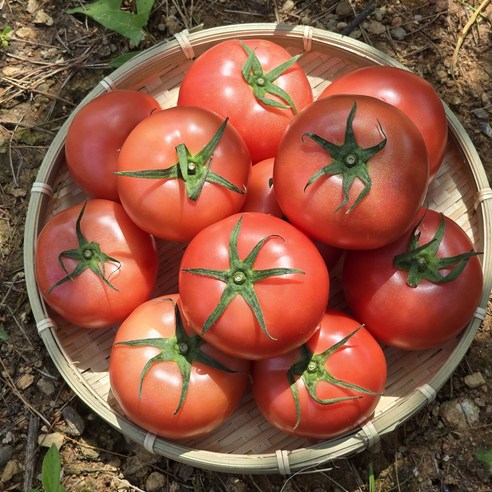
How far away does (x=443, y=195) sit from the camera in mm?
1985

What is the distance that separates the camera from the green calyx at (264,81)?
176 cm

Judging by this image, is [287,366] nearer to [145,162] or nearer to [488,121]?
[145,162]

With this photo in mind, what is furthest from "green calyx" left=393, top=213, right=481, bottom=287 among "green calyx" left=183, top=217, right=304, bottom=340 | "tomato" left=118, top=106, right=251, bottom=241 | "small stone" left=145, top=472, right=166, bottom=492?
"small stone" left=145, top=472, right=166, bottom=492

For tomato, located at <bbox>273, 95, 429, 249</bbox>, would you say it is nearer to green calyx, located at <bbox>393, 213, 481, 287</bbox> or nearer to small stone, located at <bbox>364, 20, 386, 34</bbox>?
green calyx, located at <bbox>393, 213, 481, 287</bbox>

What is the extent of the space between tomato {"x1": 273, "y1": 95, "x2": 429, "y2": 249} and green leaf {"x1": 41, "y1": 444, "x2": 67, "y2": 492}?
0.99 meters

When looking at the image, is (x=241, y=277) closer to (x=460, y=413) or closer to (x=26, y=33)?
(x=460, y=413)

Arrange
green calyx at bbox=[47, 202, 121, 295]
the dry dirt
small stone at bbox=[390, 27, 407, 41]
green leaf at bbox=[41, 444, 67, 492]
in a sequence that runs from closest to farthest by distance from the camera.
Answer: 1. green calyx at bbox=[47, 202, 121, 295]
2. green leaf at bbox=[41, 444, 67, 492]
3. the dry dirt
4. small stone at bbox=[390, 27, 407, 41]

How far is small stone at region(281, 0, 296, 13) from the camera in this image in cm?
241

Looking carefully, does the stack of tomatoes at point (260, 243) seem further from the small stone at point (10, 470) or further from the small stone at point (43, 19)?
the small stone at point (43, 19)

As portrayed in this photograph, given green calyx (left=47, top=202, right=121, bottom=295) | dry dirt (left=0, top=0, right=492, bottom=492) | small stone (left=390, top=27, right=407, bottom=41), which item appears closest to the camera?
green calyx (left=47, top=202, right=121, bottom=295)

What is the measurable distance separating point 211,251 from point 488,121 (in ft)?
4.32

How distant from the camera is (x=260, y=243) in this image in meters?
1.42

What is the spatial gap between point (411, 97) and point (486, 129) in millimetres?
689

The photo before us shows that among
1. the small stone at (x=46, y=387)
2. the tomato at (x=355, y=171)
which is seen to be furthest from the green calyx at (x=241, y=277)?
the small stone at (x=46, y=387)
